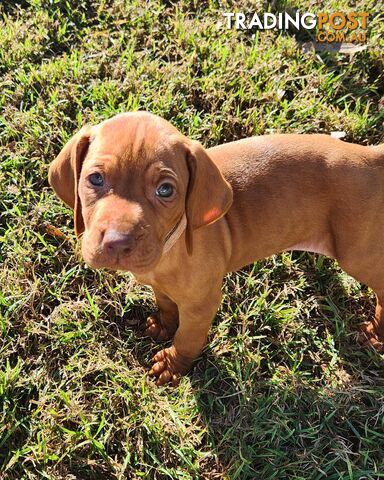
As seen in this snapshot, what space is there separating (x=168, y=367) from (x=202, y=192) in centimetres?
152

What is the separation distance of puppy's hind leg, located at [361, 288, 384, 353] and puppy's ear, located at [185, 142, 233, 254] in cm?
171

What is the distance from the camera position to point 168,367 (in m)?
3.84

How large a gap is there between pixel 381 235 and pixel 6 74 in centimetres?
373

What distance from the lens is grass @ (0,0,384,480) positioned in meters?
3.59

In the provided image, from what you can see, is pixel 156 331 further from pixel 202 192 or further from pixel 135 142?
pixel 135 142

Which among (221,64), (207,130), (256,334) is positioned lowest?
(256,334)

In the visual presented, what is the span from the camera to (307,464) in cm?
357

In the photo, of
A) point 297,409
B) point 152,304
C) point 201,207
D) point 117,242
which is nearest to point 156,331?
point 152,304

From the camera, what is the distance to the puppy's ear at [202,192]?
9.31 ft

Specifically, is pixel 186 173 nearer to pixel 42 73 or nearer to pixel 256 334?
pixel 256 334

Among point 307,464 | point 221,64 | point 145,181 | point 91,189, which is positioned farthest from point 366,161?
point 221,64

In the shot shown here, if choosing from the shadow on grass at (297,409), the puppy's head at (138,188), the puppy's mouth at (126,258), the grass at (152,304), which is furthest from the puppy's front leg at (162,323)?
the puppy's mouth at (126,258)

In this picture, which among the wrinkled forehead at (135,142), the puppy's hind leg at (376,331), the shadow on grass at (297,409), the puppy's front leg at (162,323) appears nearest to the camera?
the wrinkled forehead at (135,142)

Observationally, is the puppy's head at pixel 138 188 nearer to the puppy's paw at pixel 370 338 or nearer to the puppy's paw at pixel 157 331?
the puppy's paw at pixel 157 331
